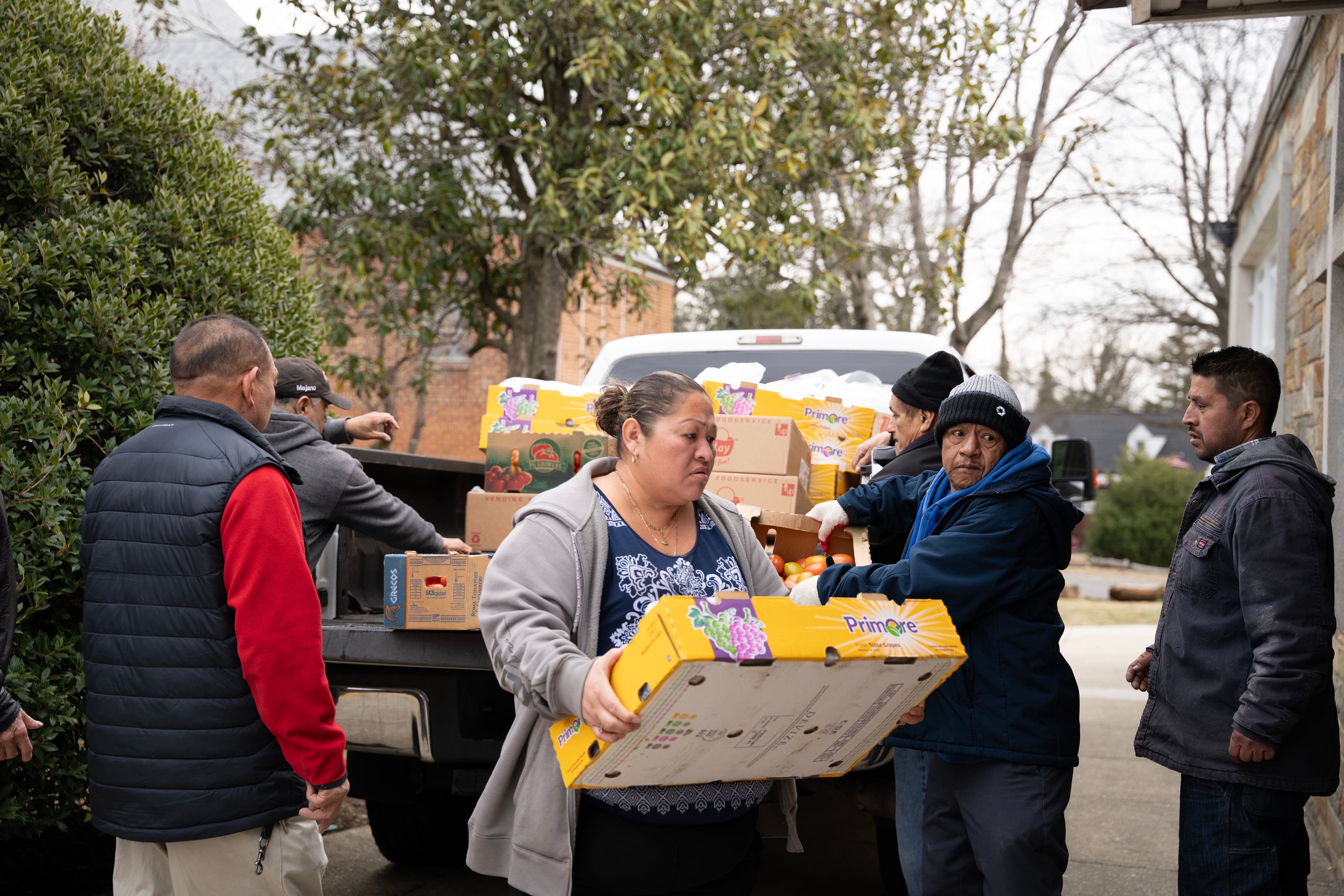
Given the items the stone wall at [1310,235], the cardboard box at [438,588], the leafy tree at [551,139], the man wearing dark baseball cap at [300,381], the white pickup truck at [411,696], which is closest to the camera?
the cardboard box at [438,588]

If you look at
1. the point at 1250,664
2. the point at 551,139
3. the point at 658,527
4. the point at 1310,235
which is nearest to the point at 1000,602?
the point at 1250,664

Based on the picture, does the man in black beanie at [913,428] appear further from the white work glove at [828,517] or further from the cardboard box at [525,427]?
the cardboard box at [525,427]

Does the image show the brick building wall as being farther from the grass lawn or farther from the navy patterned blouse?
the navy patterned blouse

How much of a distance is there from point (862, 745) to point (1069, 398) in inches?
1493

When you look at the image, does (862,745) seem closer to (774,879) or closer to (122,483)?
(122,483)

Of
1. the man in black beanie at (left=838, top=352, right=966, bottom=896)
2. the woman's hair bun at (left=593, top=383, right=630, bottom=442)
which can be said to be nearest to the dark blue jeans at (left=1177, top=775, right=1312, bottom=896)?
the man in black beanie at (left=838, top=352, right=966, bottom=896)

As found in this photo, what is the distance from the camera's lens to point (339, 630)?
3578 millimetres

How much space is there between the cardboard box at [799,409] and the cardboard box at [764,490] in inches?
12.4

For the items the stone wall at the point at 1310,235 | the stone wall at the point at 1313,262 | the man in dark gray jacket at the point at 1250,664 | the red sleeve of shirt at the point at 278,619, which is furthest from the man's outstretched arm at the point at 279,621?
the stone wall at the point at 1310,235

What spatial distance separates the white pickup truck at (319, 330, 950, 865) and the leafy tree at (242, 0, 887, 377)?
16.4 feet

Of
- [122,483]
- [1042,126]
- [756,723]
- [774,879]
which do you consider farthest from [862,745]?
[1042,126]

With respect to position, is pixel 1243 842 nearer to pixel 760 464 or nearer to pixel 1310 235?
pixel 760 464

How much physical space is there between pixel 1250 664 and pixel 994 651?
0.69m

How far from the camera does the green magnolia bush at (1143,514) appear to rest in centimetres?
2453
